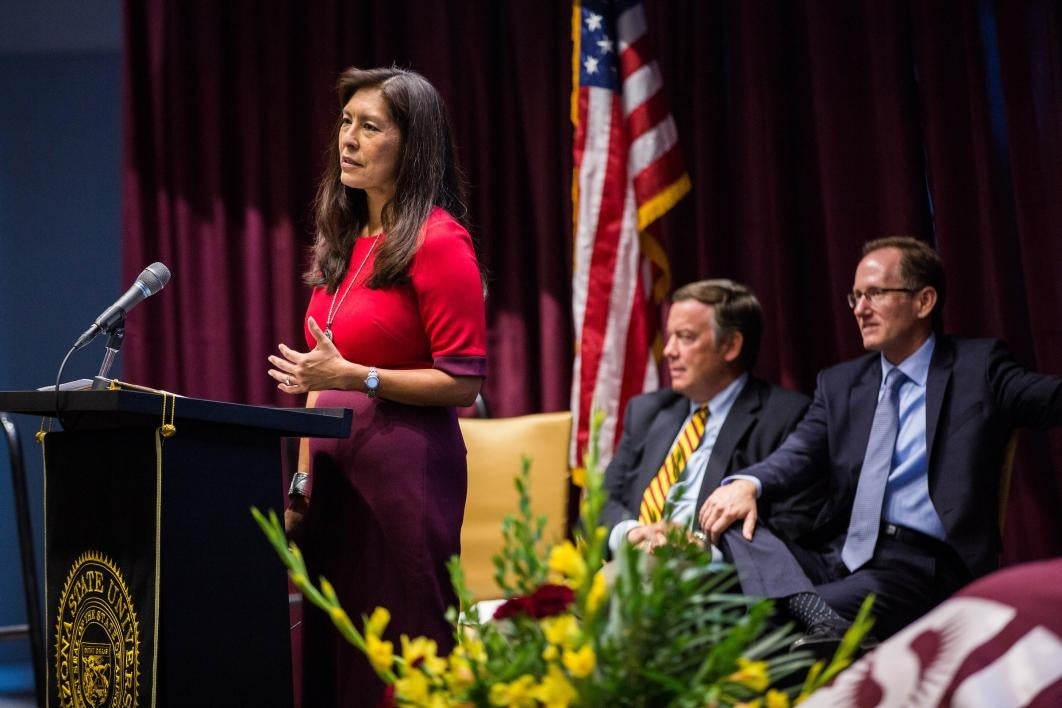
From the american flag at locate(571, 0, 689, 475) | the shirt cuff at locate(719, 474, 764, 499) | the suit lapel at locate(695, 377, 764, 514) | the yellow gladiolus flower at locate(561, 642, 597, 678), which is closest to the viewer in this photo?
the yellow gladiolus flower at locate(561, 642, 597, 678)

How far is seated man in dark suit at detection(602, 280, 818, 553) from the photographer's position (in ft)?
11.6

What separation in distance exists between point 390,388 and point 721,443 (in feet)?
5.38

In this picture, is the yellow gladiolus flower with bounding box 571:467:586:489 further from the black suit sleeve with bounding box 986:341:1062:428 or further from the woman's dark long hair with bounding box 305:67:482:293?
the woman's dark long hair with bounding box 305:67:482:293

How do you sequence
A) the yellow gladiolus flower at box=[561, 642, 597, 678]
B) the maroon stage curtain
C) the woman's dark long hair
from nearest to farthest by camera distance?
the yellow gladiolus flower at box=[561, 642, 597, 678], the woman's dark long hair, the maroon stage curtain

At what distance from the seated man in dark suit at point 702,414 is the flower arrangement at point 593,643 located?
8.29ft

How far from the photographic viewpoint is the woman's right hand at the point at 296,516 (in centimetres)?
225

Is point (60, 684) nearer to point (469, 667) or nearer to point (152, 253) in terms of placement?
point (469, 667)

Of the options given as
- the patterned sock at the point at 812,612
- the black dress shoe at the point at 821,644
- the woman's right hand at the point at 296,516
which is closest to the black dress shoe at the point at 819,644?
the black dress shoe at the point at 821,644

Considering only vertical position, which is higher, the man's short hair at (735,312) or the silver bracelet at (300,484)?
the man's short hair at (735,312)

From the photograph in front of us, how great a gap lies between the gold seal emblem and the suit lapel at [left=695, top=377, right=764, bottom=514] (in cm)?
188

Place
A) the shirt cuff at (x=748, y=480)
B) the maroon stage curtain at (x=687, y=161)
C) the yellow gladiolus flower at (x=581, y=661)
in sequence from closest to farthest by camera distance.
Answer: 1. the yellow gladiolus flower at (x=581, y=661)
2. the shirt cuff at (x=748, y=480)
3. the maroon stage curtain at (x=687, y=161)

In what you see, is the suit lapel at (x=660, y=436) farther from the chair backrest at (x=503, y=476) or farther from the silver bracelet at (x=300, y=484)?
the silver bracelet at (x=300, y=484)

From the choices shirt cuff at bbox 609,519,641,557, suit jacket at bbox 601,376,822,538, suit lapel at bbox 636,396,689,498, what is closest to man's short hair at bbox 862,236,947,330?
suit jacket at bbox 601,376,822,538

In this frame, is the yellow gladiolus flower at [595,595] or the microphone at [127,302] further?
the microphone at [127,302]
